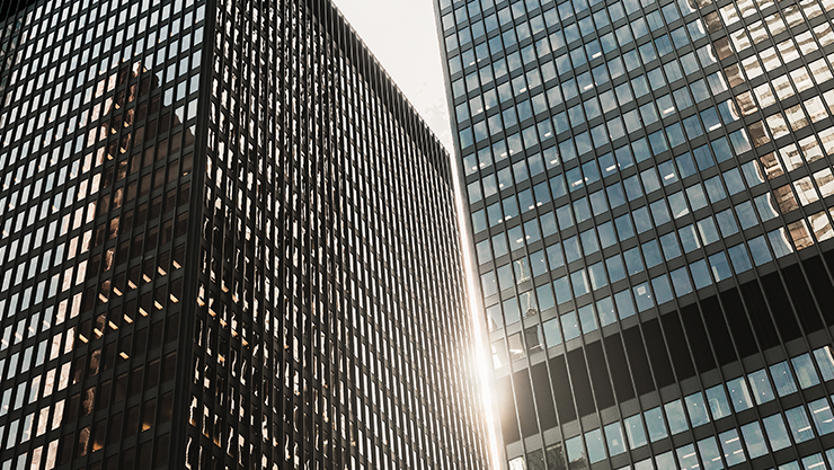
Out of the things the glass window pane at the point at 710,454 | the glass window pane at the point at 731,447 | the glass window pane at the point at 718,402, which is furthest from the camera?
the glass window pane at the point at 718,402

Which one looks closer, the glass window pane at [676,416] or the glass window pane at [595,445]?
the glass window pane at [676,416]

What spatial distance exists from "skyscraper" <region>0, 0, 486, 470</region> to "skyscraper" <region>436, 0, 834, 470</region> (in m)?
26.0

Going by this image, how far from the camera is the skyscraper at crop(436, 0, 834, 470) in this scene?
168ft

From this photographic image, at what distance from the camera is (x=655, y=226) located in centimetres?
5947

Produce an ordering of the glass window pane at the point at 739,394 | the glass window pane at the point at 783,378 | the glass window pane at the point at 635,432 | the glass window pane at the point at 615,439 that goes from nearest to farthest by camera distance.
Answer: the glass window pane at the point at 783,378 < the glass window pane at the point at 739,394 < the glass window pane at the point at 635,432 < the glass window pane at the point at 615,439

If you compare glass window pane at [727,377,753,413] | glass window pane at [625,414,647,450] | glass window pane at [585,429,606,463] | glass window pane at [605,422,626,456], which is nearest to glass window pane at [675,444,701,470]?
glass window pane at [625,414,647,450]

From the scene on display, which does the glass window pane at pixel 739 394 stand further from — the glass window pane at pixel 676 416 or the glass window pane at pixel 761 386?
the glass window pane at pixel 676 416

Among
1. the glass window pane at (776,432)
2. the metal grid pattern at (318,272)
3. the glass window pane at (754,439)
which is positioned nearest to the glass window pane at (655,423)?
the glass window pane at (754,439)

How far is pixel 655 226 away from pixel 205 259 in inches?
1569

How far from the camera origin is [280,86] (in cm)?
11069

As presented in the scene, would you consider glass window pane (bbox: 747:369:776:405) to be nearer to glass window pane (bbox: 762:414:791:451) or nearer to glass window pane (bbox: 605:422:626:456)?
glass window pane (bbox: 762:414:791:451)

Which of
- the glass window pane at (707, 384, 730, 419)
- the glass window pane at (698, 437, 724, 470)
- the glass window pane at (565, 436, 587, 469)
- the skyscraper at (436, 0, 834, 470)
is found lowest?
the glass window pane at (698, 437, 724, 470)

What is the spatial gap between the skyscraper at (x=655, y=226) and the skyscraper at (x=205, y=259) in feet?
85.4

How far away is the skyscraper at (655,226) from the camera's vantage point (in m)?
51.2
